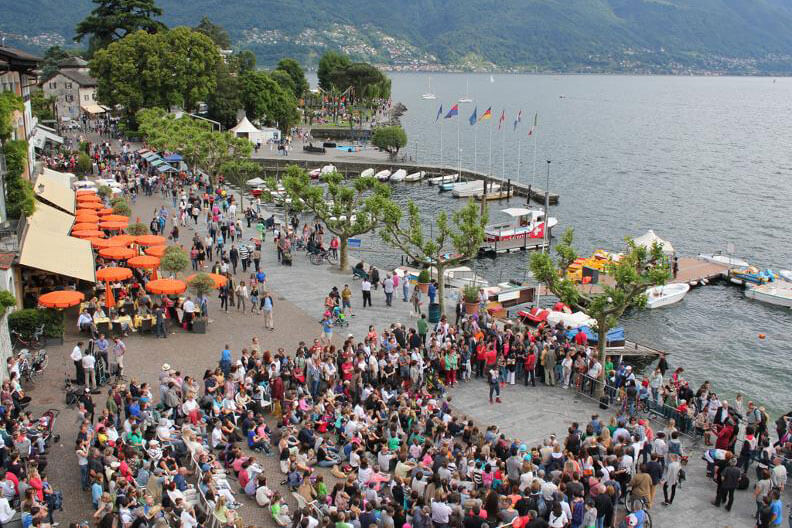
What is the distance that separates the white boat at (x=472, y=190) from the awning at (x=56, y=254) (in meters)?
44.4

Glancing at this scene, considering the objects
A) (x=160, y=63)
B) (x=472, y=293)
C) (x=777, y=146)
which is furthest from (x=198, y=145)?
(x=777, y=146)

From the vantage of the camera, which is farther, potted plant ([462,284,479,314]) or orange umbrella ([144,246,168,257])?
orange umbrella ([144,246,168,257])

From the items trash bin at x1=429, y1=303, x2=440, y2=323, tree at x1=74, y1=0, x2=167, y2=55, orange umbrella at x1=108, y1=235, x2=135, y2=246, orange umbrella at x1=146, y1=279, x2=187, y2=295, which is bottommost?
trash bin at x1=429, y1=303, x2=440, y2=323

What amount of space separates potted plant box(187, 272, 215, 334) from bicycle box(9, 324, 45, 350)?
4667 mm

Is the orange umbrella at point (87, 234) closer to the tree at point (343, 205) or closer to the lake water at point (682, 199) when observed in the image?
the tree at point (343, 205)

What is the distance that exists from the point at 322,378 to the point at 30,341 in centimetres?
977

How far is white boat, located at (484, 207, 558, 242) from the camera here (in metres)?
49.0

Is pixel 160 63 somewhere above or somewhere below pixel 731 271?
above

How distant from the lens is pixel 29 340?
75.0 ft

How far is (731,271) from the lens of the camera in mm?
43781

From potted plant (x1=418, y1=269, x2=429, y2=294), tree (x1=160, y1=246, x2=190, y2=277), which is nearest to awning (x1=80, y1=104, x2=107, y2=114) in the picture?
tree (x1=160, y1=246, x2=190, y2=277)

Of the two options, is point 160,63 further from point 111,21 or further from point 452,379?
point 452,379

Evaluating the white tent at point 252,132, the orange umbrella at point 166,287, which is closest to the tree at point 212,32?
the white tent at point 252,132

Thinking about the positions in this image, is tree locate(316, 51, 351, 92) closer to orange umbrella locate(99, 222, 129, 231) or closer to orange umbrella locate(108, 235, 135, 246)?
orange umbrella locate(99, 222, 129, 231)
